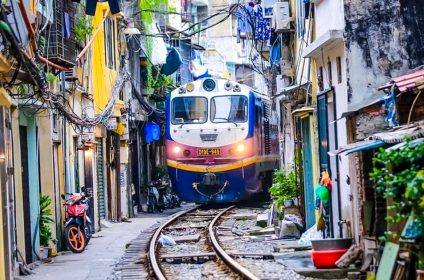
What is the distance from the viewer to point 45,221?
17.5 m

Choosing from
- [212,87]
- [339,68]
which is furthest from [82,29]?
[339,68]

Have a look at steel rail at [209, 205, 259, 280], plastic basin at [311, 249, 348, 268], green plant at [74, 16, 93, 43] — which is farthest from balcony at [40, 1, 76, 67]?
plastic basin at [311, 249, 348, 268]

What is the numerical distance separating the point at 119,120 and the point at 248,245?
10.7m

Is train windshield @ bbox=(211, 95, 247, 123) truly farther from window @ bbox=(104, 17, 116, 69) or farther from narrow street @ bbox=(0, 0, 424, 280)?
window @ bbox=(104, 17, 116, 69)

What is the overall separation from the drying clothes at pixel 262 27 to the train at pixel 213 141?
2.32m

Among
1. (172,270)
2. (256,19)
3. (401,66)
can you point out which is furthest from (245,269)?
(256,19)

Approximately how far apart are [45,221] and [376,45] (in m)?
7.01

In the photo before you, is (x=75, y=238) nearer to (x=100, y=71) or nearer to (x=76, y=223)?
(x=76, y=223)

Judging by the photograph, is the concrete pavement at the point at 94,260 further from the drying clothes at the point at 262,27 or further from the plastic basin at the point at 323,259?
the drying clothes at the point at 262,27

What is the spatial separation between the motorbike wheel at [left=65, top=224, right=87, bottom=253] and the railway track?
1306mm

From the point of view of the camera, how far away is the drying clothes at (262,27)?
84.8 feet

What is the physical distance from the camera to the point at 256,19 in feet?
89.5

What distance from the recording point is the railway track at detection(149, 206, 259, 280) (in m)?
14.5

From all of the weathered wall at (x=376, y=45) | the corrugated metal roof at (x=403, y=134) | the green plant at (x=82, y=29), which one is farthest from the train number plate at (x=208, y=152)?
the corrugated metal roof at (x=403, y=134)
